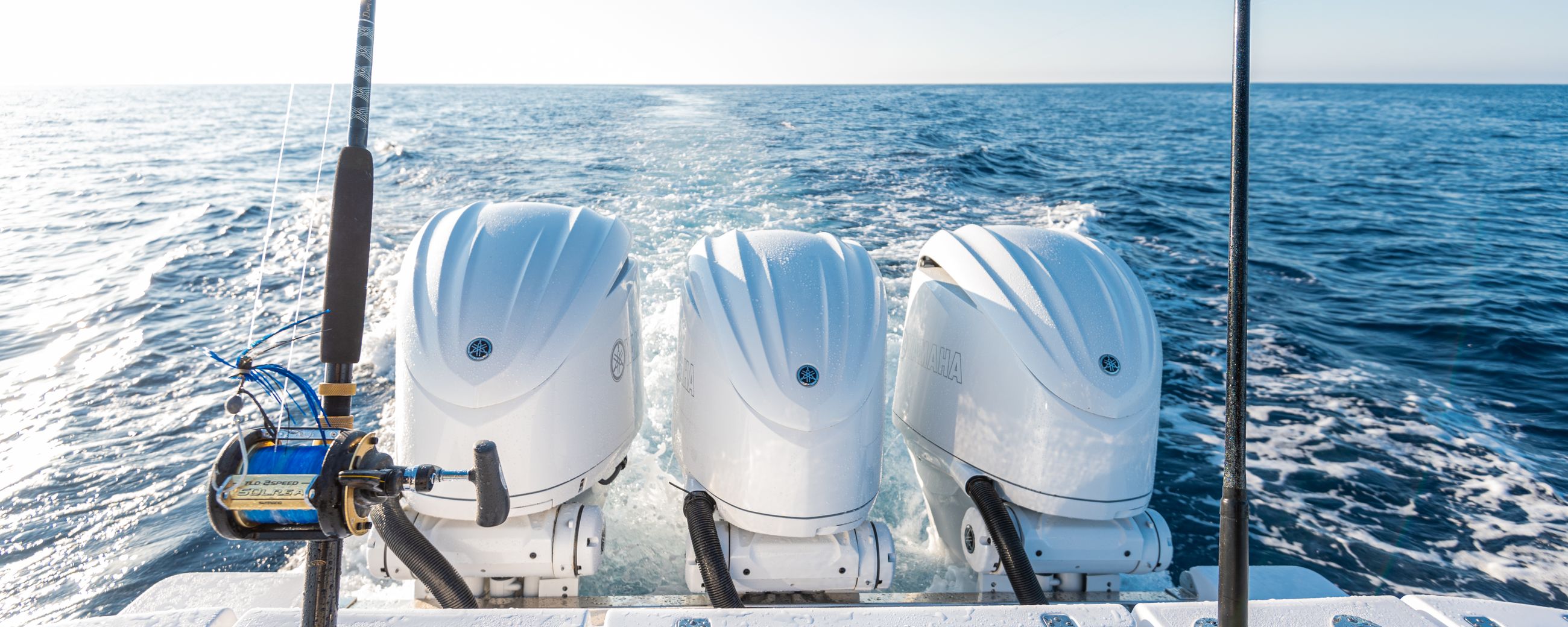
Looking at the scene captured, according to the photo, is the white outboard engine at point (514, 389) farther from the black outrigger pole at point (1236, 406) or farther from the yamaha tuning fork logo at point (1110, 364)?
the black outrigger pole at point (1236, 406)

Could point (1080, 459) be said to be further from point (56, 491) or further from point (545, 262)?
point (56, 491)

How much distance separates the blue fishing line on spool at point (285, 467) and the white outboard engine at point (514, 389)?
638 millimetres

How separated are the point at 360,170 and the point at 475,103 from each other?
24597 mm

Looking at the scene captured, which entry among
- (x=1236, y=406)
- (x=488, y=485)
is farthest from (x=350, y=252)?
(x=1236, y=406)

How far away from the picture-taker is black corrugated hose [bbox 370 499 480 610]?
5.74 feet

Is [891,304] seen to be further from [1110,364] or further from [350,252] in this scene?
[350,252]

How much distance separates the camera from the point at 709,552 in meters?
1.83

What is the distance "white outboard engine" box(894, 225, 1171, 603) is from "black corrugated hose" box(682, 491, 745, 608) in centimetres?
65

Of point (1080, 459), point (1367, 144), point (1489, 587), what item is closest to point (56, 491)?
point (1080, 459)

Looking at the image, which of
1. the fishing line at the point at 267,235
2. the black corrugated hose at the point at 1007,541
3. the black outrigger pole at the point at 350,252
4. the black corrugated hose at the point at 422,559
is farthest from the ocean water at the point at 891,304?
the black outrigger pole at the point at 350,252

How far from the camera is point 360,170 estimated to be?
55.6 inches

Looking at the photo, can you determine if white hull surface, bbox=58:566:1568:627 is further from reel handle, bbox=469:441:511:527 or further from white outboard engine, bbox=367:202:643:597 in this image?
white outboard engine, bbox=367:202:643:597

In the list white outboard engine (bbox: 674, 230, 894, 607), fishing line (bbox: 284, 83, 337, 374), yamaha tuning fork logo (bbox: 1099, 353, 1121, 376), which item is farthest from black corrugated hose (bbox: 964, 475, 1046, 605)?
fishing line (bbox: 284, 83, 337, 374)

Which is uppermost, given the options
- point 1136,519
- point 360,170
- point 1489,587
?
point 360,170
